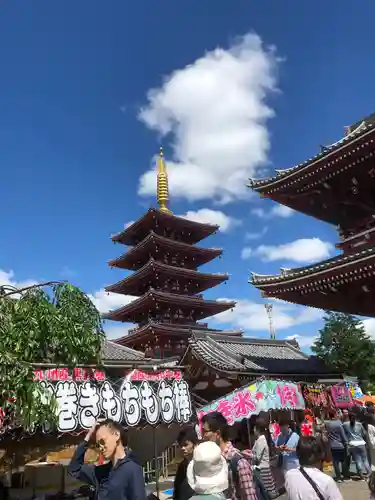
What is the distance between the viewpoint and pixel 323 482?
10.3 feet

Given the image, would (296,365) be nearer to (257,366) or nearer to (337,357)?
(257,366)

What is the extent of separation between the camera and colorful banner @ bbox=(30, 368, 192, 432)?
23.3ft

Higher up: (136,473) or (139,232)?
(139,232)

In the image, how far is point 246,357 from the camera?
17953mm

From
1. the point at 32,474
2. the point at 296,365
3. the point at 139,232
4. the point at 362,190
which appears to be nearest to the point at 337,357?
the point at 139,232

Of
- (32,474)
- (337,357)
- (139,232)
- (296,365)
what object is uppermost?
(139,232)

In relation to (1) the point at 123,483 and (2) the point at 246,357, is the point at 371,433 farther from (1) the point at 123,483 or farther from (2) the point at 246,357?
(2) the point at 246,357

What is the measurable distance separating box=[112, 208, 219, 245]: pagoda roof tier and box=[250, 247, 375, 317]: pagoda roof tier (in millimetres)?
16916

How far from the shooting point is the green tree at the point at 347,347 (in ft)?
133

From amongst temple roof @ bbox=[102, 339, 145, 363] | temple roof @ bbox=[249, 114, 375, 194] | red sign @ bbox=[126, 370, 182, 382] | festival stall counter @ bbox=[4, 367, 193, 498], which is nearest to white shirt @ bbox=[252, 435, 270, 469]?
festival stall counter @ bbox=[4, 367, 193, 498]

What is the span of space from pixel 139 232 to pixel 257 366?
54.2 feet

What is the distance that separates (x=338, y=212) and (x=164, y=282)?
17.8m

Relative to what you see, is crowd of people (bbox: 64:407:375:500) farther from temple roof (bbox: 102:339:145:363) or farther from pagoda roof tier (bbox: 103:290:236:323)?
pagoda roof tier (bbox: 103:290:236:323)

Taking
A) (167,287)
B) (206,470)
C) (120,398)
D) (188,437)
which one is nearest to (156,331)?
(167,287)
